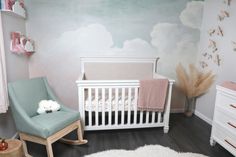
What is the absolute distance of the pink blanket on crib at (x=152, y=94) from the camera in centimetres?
254

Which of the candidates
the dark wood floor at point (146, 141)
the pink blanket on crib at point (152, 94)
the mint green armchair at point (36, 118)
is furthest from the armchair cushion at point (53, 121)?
the pink blanket on crib at point (152, 94)

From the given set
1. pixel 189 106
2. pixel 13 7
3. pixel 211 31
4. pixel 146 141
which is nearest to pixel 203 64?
pixel 211 31

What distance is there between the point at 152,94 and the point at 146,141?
2.10 feet

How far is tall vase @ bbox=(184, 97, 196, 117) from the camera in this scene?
3451 mm

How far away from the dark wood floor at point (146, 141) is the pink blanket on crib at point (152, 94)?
0.42m

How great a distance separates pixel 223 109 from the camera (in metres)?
2.21

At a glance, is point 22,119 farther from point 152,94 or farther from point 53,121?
point 152,94

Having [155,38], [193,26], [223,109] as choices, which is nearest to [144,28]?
[155,38]

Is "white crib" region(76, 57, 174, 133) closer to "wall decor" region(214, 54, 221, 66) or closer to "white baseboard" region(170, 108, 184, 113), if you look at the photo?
"white baseboard" region(170, 108, 184, 113)

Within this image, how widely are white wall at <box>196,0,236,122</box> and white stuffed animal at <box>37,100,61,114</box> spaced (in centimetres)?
242

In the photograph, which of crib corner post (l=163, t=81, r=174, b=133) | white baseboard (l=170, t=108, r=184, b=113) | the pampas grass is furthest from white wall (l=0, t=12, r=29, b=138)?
white baseboard (l=170, t=108, r=184, b=113)

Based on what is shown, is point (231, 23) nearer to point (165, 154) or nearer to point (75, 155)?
point (165, 154)

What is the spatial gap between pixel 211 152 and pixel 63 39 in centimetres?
266

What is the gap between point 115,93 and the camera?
2.54 metres
